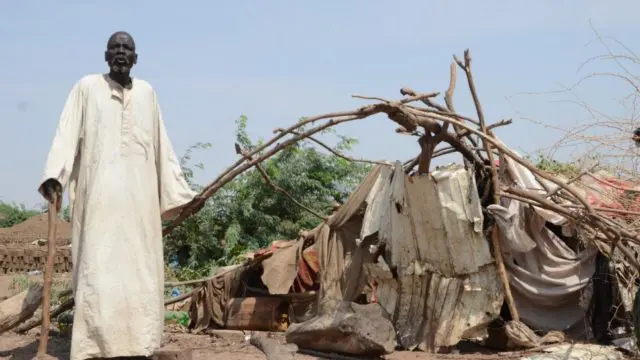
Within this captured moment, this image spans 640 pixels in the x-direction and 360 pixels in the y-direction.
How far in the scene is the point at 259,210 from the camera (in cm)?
1433

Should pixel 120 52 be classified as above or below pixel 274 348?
above

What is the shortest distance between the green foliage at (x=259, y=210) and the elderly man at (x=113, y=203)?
8000 millimetres

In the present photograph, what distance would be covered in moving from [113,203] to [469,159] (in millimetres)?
3355

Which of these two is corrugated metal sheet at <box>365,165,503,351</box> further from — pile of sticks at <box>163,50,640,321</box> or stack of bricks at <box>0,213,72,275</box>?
stack of bricks at <box>0,213,72,275</box>

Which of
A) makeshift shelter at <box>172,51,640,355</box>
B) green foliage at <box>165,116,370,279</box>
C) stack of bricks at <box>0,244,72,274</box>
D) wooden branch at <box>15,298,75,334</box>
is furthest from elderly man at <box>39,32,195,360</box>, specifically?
stack of bricks at <box>0,244,72,274</box>

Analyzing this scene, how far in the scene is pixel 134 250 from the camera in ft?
18.5

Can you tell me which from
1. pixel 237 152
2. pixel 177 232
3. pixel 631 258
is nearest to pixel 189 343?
pixel 237 152

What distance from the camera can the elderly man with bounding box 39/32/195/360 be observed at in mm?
5500

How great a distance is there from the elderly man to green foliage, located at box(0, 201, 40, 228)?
2410 cm

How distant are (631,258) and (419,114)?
6.37ft

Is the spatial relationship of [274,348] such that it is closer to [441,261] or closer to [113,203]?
[441,261]

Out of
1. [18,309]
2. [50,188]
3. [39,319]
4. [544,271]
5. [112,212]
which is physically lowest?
[39,319]

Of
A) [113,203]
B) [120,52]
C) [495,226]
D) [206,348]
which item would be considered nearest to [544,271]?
[495,226]

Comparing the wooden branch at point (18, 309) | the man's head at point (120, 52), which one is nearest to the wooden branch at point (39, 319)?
the wooden branch at point (18, 309)
